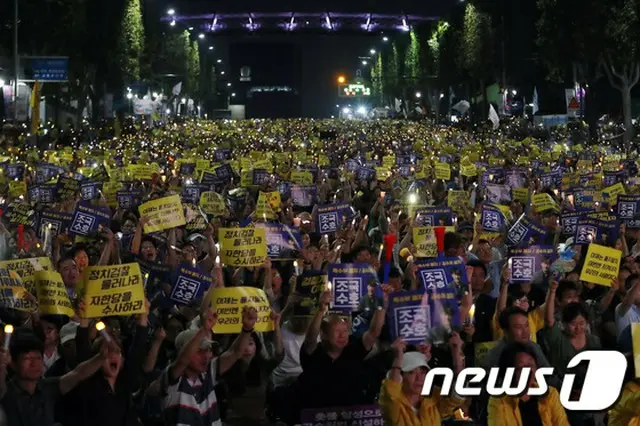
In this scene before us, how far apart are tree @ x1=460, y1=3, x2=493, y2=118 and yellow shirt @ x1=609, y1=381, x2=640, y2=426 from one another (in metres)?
73.7

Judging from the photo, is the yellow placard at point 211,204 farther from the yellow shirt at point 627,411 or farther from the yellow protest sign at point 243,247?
the yellow shirt at point 627,411

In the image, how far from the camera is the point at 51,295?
9.34 meters

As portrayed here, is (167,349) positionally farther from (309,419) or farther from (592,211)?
(592,211)

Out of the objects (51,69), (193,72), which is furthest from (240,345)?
(193,72)

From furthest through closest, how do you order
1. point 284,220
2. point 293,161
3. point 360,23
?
point 360,23 < point 293,161 < point 284,220

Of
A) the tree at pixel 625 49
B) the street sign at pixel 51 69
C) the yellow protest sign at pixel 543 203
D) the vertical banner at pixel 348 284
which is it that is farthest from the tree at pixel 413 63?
the vertical banner at pixel 348 284

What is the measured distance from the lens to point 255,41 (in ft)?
616

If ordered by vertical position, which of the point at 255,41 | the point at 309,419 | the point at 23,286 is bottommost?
the point at 309,419

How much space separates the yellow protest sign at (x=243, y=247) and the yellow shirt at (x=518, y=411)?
5029mm

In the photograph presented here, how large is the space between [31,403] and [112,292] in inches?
60.1

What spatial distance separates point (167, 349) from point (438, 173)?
16.2 metres

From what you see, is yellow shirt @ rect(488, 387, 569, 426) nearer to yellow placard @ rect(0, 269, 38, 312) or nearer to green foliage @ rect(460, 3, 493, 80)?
yellow placard @ rect(0, 269, 38, 312)

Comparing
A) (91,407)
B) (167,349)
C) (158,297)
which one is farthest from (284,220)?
(91,407)

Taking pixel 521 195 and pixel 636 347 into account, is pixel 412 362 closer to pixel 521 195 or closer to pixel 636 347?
pixel 636 347
